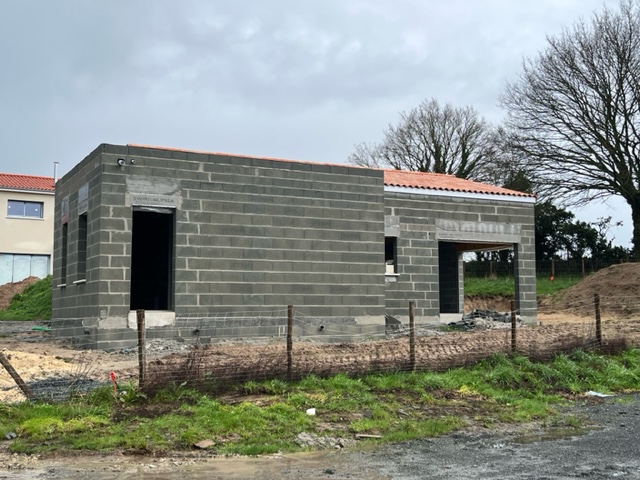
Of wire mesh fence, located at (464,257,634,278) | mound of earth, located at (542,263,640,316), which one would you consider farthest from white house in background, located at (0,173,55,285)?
mound of earth, located at (542,263,640,316)

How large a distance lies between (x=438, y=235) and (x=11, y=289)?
76.7 feet

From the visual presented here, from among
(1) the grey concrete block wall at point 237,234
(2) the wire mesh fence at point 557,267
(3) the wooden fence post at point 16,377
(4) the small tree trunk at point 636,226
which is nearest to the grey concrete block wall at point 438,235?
(1) the grey concrete block wall at point 237,234

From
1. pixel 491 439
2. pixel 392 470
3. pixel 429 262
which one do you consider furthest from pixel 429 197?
pixel 392 470

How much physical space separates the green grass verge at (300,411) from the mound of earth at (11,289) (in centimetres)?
2644

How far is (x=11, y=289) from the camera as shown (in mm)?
35812

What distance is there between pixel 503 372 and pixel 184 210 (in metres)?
8.01

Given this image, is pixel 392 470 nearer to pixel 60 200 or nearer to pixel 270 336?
pixel 270 336

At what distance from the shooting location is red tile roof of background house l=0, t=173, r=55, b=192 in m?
39.6

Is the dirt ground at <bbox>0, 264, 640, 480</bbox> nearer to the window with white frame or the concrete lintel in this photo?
the concrete lintel

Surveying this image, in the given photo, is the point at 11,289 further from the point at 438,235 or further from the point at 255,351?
the point at 255,351

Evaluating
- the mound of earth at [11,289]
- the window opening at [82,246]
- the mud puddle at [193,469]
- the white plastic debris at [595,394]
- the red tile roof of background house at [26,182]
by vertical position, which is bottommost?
the mud puddle at [193,469]

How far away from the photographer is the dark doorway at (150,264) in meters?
21.9

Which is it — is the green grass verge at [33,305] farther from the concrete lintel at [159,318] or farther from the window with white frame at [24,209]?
the window with white frame at [24,209]

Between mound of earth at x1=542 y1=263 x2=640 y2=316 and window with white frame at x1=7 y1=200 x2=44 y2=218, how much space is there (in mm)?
26506
